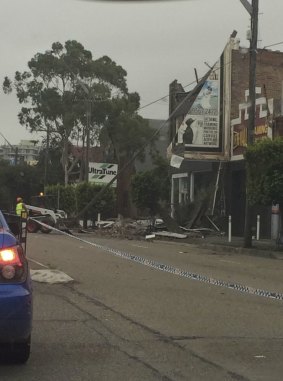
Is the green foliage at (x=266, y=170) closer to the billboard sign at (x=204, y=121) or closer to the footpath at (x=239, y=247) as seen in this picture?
the footpath at (x=239, y=247)

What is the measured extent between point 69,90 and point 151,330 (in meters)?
47.1

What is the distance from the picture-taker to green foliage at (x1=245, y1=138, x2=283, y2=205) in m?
20.2

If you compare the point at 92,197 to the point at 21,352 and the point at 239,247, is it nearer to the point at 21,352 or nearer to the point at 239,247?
the point at 239,247

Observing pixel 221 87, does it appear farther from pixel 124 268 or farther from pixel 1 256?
pixel 1 256

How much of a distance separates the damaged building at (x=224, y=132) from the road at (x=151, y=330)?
1677 cm

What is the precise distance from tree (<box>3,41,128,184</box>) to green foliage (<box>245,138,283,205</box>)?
31.5 m

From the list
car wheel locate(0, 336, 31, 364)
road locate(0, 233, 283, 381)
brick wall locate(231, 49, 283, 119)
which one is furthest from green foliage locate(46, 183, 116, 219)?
car wheel locate(0, 336, 31, 364)

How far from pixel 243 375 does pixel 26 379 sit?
1905mm

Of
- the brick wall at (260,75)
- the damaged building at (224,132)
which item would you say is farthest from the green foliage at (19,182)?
the brick wall at (260,75)

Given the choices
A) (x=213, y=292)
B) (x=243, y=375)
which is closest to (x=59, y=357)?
(x=243, y=375)

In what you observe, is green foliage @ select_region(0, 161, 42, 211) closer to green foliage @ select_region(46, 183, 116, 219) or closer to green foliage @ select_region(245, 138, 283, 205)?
green foliage @ select_region(46, 183, 116, 219)

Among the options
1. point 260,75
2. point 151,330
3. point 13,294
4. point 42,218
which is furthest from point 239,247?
point 13,294

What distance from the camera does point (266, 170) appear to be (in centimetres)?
2061

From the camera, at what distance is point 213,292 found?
10.8m
